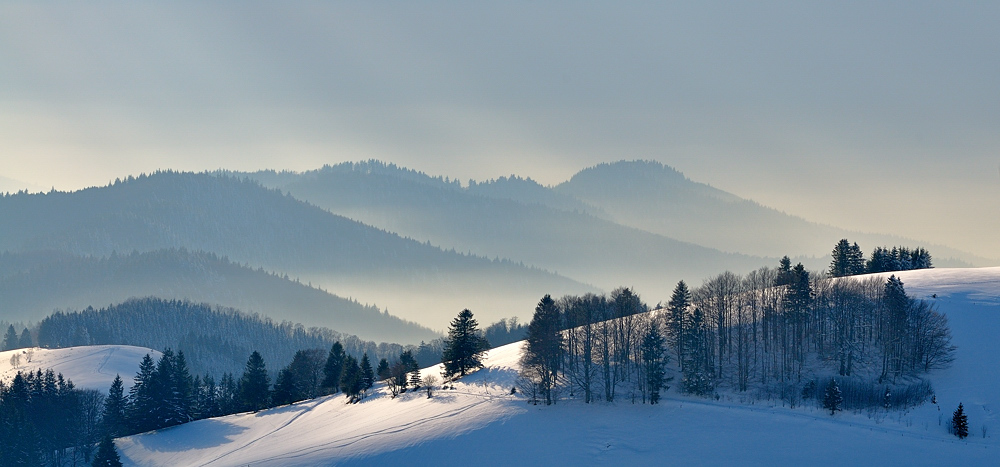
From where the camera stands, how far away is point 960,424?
261 feet

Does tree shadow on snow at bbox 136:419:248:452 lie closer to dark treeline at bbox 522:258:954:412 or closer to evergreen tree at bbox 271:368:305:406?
evergreen tree at bbox 271:368:305:406

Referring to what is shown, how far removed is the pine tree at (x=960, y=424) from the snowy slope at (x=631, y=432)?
1018 millimetres

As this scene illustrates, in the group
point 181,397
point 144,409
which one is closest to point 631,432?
point 181,397

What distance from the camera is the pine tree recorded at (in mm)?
79144

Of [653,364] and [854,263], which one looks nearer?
[653,364]

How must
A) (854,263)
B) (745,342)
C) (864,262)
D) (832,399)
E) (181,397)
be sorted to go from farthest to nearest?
(864,262), (854,263), (181,397), (745,342), (832,399)

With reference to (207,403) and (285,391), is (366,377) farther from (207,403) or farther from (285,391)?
(207,403)

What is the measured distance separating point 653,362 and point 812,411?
17805 millimetres

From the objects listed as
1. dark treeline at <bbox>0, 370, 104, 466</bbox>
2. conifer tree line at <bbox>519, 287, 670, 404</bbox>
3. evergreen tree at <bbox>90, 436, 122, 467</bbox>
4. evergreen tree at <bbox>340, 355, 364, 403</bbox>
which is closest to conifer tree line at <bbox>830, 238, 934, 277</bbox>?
conifer tree line at <bbox>519, 287, 670, 404</bbox>

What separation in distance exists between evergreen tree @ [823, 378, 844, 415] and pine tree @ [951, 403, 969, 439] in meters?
10.8

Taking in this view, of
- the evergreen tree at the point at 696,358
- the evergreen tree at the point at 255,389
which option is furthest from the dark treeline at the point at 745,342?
the evergreen tree at the point at 255,389

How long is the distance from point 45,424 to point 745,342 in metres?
97.3

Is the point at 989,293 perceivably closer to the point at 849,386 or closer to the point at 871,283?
the point at 871,283

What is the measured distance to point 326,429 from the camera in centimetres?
10225
